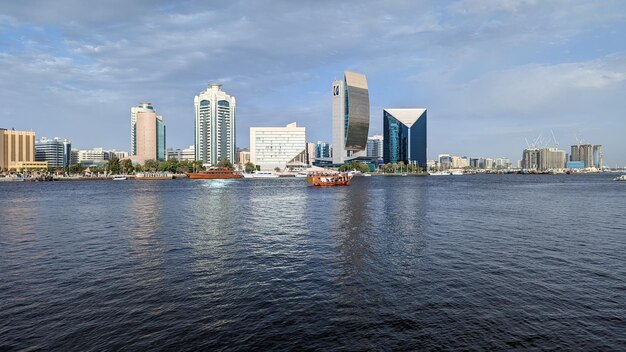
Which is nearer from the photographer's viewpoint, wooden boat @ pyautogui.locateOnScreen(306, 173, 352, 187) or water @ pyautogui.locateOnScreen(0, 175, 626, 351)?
water @ pyautogui.locateOnScreen(0, 175, 626, 351)

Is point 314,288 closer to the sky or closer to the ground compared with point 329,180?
closer to the ground

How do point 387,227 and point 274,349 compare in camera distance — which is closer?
point 274,349

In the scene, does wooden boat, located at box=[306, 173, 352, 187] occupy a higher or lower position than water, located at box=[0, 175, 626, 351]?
higher

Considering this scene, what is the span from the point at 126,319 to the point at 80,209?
61.5 m

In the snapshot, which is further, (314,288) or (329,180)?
(329,180)

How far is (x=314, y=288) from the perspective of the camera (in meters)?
23.7

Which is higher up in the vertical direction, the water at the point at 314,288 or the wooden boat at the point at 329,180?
the wooden boat at the point at 329,180

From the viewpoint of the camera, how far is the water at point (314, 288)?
17.0 meters

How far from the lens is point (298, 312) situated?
19781 millimetres

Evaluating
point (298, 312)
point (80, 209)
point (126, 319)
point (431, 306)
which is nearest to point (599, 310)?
point (431, 306)

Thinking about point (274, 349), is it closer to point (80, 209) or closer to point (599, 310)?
point (599, 310)

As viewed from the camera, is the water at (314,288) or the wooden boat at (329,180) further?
the wooden boat at (329,180)

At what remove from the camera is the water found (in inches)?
668

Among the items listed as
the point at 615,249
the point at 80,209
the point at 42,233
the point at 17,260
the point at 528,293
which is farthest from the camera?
the point at 80,209
